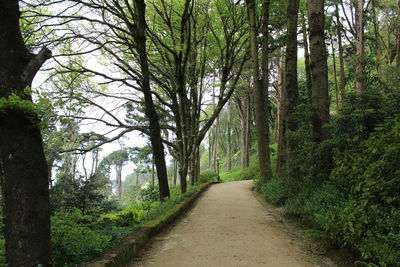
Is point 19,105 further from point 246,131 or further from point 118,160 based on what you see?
point 118,160

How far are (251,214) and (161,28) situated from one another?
10104mm

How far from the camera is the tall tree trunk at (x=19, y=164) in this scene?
11.0 ft

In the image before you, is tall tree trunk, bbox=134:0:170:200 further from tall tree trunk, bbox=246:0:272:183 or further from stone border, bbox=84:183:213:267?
tall tree trunk, bbox=246:0:272:183

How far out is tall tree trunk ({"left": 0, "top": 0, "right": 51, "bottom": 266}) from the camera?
3346mm

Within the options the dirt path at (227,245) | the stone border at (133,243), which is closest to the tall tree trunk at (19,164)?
the stone border at (133,243)

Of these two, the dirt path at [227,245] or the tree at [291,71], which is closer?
the dirt path at [227,245]

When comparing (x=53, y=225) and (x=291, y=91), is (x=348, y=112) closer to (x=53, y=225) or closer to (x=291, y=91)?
(x=291, y=91)

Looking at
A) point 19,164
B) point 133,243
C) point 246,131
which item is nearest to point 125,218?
point 133,243

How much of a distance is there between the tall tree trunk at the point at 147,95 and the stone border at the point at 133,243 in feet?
8.13

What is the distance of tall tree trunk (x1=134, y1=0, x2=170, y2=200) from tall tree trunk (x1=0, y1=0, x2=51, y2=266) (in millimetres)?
5242

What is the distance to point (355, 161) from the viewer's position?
189 inches

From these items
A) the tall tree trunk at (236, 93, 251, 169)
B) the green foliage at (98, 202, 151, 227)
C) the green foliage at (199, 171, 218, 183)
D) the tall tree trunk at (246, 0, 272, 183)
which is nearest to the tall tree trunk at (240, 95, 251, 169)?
the tall tree trunk at (236, 93, 251, 169)

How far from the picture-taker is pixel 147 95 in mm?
9148

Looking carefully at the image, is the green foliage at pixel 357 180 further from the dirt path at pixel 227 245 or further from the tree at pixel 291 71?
the tree at pixel 291 71
